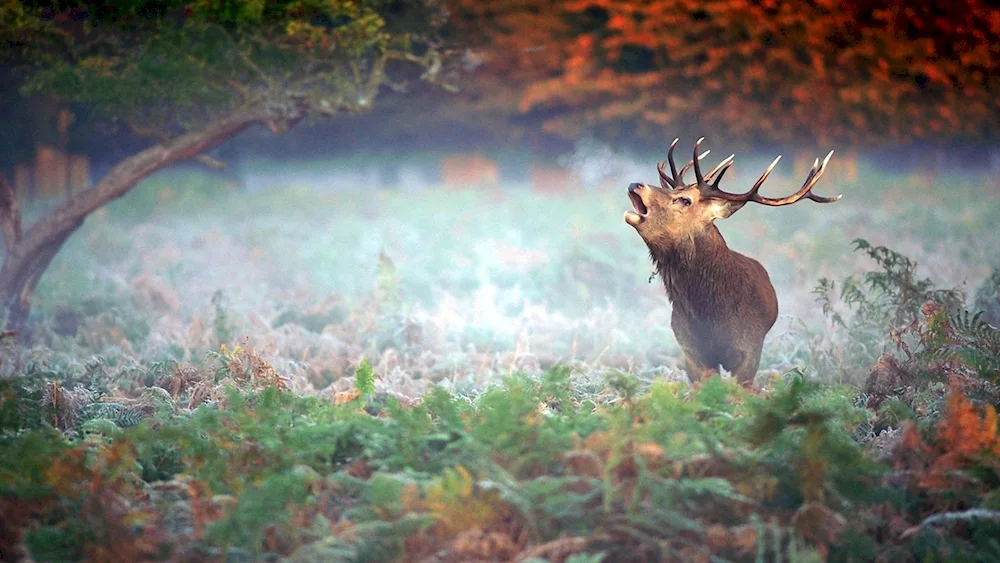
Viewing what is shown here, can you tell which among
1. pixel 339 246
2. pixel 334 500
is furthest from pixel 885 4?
pixel 334 500

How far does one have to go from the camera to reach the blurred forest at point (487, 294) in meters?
4.50

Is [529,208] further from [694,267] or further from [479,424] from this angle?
[479,424]

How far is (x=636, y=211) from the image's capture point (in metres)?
6.85

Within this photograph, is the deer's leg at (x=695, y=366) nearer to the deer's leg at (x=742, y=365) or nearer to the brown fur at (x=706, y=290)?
the brown fur at (x=706, y=290)

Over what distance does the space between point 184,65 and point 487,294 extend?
219 inches

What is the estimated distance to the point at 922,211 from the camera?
1883cm

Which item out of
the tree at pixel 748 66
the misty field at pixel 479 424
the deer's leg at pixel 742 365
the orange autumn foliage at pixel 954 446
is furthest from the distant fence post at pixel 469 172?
the orange autumn foliage at pixel 954 446

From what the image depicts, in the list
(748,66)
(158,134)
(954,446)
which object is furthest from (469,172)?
(954,446)

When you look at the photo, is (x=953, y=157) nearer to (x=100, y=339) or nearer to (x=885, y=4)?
(x=885, y=4)

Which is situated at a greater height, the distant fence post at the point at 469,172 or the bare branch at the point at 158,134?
the distant fence post at the point at 469,172

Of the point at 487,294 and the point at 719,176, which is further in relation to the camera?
the point at 487,294

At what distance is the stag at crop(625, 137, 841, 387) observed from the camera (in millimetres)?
6938

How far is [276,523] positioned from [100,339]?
23.9 ft

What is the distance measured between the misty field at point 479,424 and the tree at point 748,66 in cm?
361
